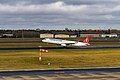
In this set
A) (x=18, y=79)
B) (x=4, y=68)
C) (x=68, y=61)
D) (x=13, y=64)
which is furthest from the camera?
(x=68, y=61)

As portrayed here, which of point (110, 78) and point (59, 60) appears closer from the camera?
point (110, 78)

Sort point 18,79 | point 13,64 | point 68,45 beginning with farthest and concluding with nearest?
1. point 68,45
2. point 13,64
3. point 18,79

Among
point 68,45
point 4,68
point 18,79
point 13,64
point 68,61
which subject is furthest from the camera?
point 68,45

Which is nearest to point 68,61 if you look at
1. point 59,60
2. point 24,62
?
point 59,60

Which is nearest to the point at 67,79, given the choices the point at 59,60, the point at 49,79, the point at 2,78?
the point at 49,79

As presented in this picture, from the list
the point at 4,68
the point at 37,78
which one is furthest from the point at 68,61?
the point at 37,78

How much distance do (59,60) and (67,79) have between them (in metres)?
14.5

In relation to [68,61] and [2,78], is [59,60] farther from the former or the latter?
[2,78]

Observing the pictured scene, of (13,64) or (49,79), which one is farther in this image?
(13,64)

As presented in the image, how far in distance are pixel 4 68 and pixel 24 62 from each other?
504 centimetres

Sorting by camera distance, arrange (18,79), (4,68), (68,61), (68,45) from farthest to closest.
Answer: (68,45) < (68,61) < (4,68) < (18,79)

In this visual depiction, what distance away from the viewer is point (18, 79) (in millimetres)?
21781

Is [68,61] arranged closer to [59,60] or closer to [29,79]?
[59,60]

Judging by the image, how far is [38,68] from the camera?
29688 mm
